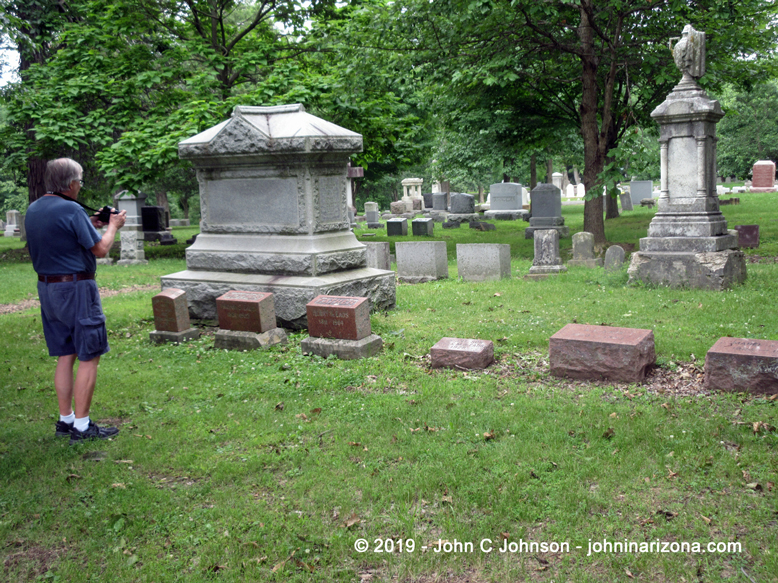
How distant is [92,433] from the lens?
197 inches

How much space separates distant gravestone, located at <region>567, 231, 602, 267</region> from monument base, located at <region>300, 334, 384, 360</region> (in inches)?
312

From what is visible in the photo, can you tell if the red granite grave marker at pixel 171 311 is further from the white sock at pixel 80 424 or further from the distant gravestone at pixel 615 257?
the distant gravestone at pixel 615 257

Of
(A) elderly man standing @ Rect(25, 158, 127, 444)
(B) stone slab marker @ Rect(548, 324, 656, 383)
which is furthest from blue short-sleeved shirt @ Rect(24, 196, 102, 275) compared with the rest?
(B) stone slab marker @ Rect(548, 324, 656, 383)

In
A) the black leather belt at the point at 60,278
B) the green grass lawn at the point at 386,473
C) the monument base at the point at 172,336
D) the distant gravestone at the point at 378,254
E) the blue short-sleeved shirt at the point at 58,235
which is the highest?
the blue short-sleeved shirt at the point at 58,235

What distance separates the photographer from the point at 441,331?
780 cm

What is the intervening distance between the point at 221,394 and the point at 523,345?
3225mm

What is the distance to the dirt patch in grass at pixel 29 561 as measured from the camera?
3.33m

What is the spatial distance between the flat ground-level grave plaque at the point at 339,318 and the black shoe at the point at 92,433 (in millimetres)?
2574

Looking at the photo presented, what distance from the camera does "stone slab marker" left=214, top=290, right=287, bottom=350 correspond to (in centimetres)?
757

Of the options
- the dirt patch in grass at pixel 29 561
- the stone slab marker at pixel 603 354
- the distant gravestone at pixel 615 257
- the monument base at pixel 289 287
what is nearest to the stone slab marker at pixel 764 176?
the distant gravestone at pixel 615 257

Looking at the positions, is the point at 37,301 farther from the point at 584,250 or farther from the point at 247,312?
the point at 584,250

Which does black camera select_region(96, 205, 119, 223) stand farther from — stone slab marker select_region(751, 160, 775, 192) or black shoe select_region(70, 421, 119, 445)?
stone slab marker select_region(751, 160, 775, 192)

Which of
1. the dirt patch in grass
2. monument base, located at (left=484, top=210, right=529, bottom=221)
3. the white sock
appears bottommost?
the dirt patch in grass

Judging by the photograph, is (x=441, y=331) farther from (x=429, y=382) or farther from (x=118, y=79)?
(x=118, y=79)
